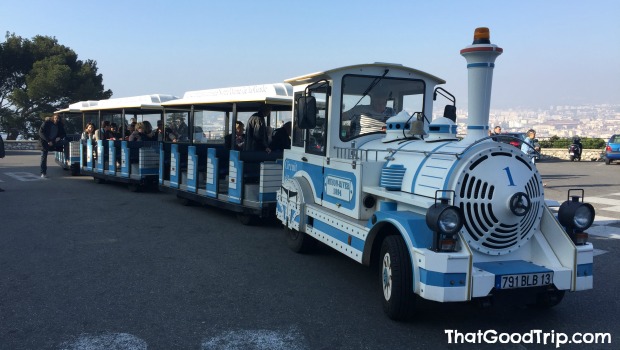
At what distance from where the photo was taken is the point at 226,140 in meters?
11.0

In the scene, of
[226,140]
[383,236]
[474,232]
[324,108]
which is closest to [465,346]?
[474,232]

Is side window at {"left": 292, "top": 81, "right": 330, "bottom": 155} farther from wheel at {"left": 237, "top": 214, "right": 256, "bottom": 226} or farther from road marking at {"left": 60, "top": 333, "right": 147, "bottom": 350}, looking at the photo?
road marking at {"left": 60, "top": 333, "right": 147, "bottom": 350}

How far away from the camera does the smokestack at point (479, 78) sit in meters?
4.54

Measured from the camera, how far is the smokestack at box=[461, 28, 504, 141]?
14.9ft

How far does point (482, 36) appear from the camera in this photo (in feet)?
15.1

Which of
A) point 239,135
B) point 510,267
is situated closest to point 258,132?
point 239,135

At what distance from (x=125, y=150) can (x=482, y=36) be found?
35.6 feet

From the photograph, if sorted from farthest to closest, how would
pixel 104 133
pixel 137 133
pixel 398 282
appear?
pixel 104 133
pixel 137 133
pixel 398 282

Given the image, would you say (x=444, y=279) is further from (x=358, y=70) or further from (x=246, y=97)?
(x=246, y=97)

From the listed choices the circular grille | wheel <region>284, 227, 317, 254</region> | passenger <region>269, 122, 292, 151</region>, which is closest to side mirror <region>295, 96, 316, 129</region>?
wheel <region>284, 227, 317, 254</region>

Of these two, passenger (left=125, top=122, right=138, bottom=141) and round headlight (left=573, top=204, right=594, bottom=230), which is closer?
round headlight (left=573, top=204, right=594, bottom=230)

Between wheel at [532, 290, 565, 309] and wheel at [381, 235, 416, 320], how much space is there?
1272mm

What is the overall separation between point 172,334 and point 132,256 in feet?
8.97

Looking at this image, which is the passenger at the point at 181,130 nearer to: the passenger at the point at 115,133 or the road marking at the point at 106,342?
the passenger at the point at 115,133
